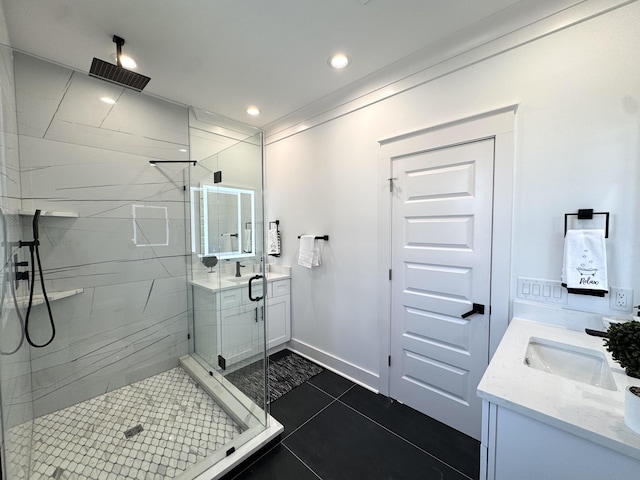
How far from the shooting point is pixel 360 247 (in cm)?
232

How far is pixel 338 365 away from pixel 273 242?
158cm

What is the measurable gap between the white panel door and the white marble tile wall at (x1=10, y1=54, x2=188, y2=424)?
2.21m

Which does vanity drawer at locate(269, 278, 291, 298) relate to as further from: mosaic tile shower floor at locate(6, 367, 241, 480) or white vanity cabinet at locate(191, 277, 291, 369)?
mosaic tile shower floor at locate(6, 367, 241, 480)

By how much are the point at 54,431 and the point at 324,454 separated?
1950 millimetres

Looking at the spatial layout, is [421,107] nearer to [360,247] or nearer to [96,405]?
[360,247]

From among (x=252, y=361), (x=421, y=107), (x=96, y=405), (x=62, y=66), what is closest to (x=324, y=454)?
(x=252, y=361)

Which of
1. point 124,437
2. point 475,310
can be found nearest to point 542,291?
point 475,310

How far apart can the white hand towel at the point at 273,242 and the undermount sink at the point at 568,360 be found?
8.12 feet

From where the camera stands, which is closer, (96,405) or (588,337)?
(588,337)

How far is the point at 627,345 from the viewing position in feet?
2.53

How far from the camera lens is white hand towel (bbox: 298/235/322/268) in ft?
8.64

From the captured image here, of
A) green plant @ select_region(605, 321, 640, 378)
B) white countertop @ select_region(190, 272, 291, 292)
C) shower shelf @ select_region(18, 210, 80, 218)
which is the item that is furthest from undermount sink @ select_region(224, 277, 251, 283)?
green plant @ select_region(605, 321, 640, 378)

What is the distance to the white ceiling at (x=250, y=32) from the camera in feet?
4.71

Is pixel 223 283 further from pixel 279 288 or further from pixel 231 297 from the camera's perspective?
pixel 279 288
